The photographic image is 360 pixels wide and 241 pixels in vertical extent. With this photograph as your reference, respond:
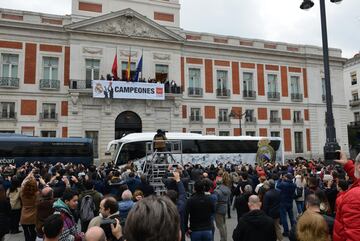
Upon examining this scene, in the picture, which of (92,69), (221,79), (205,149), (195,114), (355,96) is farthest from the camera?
(355,96)

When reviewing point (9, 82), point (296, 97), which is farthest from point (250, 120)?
point (9, 82)

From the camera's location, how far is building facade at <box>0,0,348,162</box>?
27562 millimetres

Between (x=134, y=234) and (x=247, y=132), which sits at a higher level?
(x=247, y=132)

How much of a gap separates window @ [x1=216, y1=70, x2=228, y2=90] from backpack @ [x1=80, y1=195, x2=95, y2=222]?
2910cm

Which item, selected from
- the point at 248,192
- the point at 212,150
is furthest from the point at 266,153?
the point at 248,192

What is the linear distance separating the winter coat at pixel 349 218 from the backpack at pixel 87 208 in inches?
186

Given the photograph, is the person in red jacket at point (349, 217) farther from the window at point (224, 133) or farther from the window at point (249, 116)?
the window at point (249, 116)

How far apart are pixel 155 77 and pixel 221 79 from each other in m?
7.68

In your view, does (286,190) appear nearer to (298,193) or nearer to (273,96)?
(298,193)

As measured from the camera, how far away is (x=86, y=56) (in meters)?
29.1

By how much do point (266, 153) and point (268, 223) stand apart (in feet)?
68.4

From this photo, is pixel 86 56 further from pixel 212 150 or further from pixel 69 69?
pixel 212 150

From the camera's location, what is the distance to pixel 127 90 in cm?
2888

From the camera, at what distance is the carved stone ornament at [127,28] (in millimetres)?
29500
